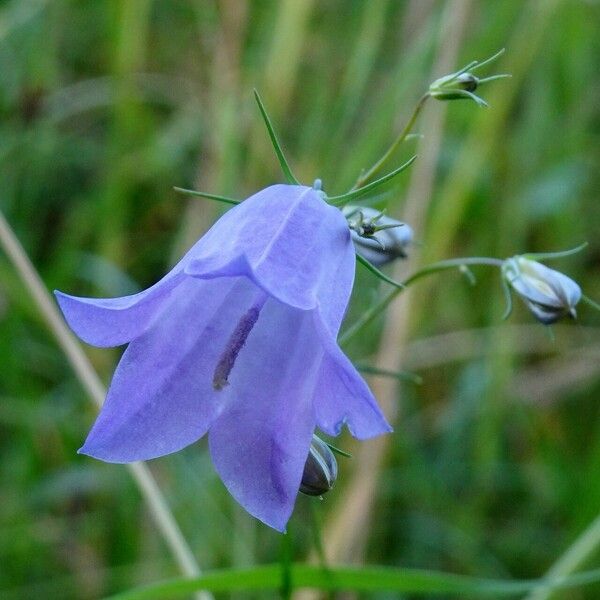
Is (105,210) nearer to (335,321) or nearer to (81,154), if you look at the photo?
(81,154)

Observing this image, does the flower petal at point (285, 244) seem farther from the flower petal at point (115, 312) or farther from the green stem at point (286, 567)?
the green stem at point (286, 567)

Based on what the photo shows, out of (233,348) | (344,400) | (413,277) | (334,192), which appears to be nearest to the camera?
(344,400)

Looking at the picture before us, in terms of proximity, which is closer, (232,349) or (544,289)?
(232,349)

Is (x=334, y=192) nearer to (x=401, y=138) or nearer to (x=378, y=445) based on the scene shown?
(x=378, y=445)

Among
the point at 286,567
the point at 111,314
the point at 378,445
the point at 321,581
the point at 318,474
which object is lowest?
the point at 378,445

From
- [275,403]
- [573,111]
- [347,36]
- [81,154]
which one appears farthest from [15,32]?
[275,403]

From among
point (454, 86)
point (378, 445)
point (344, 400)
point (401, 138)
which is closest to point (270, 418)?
point (344, 400)

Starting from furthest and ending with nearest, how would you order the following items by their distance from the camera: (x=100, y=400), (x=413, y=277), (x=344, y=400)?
1. (x=100, y=400)
2. (x=413, y=277)
3. (x=344, y=400)

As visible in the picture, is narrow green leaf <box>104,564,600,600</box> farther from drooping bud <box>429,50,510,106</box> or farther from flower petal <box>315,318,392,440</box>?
drooping bud <box>429,50,510,106</box>
